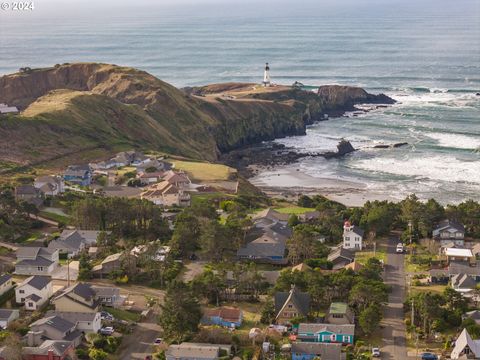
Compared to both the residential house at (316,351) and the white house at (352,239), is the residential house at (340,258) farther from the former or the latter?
the residential house at (316,351)

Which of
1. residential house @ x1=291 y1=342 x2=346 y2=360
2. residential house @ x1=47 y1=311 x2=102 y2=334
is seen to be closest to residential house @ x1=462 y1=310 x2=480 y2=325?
residential house @ x1=291 y1=342 x2=346 y2=360

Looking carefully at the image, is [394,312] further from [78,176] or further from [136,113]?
[136,113]

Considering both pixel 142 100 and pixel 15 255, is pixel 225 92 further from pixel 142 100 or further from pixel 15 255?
pixel 15 255

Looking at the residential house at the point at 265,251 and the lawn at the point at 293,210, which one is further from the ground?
the residential house at the point at 265,251

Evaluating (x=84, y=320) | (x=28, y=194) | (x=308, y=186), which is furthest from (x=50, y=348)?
(x=308, y=186)

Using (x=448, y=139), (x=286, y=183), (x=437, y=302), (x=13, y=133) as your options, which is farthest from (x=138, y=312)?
(x=448, y=139)

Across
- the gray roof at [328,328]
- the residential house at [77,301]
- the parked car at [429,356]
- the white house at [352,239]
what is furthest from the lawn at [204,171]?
the parked car at [429,356]

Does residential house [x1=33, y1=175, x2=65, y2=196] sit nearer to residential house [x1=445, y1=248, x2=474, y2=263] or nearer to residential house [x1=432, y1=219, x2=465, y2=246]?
residential house [x1=432, y1=219, x2=465, y2=246]
